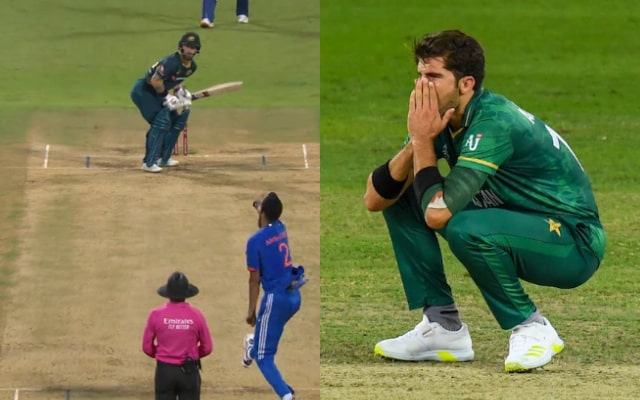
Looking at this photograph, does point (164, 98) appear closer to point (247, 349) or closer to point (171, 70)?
point (171, 70)

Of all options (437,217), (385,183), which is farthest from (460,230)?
(385,183)

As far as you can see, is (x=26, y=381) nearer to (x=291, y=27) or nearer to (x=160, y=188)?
(x=160, y=188)

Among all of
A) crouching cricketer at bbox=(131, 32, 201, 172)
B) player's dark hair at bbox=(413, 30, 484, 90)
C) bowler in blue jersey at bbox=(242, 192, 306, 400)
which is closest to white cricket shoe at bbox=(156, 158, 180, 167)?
crouching cricketer at bbox=(131, 32, 201, 172)

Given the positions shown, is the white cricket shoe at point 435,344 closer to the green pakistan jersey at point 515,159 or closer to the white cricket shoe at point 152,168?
the green pakistan jersey at point 515,159

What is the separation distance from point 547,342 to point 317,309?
144 centimetres

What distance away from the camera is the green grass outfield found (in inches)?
240

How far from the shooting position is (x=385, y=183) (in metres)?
6.11

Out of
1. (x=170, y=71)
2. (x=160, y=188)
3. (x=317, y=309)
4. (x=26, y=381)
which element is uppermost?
(x=170, y=71)

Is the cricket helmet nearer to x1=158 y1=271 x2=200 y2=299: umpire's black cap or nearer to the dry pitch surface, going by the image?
the dry pitch surface

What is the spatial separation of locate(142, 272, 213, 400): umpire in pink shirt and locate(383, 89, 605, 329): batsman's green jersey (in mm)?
1198

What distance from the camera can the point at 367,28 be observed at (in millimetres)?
18766

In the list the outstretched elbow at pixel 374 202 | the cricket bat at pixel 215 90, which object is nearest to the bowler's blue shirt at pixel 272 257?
the outstretched elbow at pixel 374 202

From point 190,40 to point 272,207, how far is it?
1098mm

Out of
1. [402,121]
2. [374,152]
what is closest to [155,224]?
[374,152]
